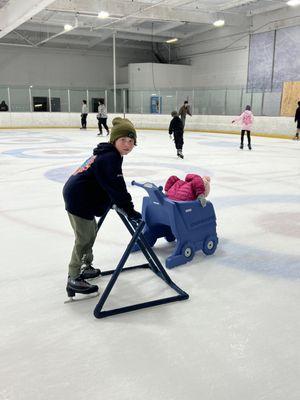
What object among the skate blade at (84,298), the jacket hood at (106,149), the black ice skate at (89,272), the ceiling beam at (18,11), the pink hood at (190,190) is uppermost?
the ceiling beam at (18,11)

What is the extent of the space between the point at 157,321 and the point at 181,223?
31.1 inches

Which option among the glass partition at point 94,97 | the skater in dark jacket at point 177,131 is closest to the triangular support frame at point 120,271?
the skater in dark jacket at point 177,131

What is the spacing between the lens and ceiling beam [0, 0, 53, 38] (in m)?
10.5

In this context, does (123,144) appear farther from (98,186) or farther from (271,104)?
(271,104)

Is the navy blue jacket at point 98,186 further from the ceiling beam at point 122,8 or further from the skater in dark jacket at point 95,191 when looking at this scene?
the ceiling beam at point 122,8

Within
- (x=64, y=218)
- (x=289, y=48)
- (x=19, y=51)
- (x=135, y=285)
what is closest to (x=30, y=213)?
(x=64, y=218)

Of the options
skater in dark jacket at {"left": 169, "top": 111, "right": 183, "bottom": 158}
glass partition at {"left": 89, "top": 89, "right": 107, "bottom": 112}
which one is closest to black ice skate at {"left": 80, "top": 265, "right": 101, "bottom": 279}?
skater in dark jacket at {"left": 169, "top": 111, "right": 183, "bottom": 158}

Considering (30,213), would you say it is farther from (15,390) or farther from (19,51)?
(19,51)

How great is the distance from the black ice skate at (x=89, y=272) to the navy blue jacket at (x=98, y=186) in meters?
0.46

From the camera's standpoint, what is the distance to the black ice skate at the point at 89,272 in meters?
2.39

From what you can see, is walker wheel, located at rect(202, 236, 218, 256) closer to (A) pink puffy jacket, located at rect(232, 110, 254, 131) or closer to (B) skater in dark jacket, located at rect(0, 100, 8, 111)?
(A) pink puffy jacket, located at rect(232, 110, 254, 131)

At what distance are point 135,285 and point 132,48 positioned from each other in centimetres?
2390

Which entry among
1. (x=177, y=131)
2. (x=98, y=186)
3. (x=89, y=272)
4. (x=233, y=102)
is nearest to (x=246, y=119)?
(x=177, y=131)

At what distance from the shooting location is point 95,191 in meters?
2.05
